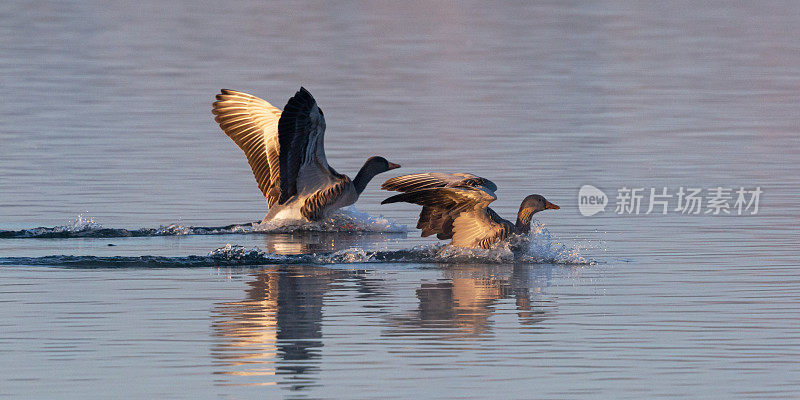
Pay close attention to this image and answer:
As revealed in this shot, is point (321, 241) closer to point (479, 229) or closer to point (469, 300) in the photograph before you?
point (479, 229)

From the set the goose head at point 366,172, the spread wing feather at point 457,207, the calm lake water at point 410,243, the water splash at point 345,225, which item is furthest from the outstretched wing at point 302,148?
the spread wing feather at point 457,207

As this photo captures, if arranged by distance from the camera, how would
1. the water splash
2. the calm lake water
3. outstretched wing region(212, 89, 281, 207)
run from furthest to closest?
outstretched wing region(212, 89, 281, 207) < the water splash < the calm lake water

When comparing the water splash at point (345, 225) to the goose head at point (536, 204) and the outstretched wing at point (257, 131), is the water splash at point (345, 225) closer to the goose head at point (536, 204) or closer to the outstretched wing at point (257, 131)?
the outstretched wing at point (257, 131)

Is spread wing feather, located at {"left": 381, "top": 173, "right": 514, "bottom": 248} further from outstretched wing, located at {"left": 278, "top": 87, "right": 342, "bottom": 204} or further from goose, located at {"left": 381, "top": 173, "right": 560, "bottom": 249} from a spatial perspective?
outstretched wing, located at {"left": 278, "top": 87, "right": 342, "bottom": 204}

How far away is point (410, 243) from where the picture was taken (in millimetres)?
18297

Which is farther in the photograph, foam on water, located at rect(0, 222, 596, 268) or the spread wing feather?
foam on water, located at rect(0, 222, 596, 268)

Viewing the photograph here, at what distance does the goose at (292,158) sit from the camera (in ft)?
61.4

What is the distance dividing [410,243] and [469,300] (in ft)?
13.9

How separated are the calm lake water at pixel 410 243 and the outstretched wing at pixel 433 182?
800 millimetres

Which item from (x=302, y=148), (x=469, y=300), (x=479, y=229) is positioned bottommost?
(x=469, y=300)

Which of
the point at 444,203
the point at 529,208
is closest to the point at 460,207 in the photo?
the point at 444,203

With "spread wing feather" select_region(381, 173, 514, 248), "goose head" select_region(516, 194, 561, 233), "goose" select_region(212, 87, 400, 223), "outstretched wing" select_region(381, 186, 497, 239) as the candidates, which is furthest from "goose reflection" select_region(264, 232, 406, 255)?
"goose head" select_region(516, 194, 561, 233)

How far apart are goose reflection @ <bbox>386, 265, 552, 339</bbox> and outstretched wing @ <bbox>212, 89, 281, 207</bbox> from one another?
4.86 m

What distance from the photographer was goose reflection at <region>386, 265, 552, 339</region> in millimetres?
12664
